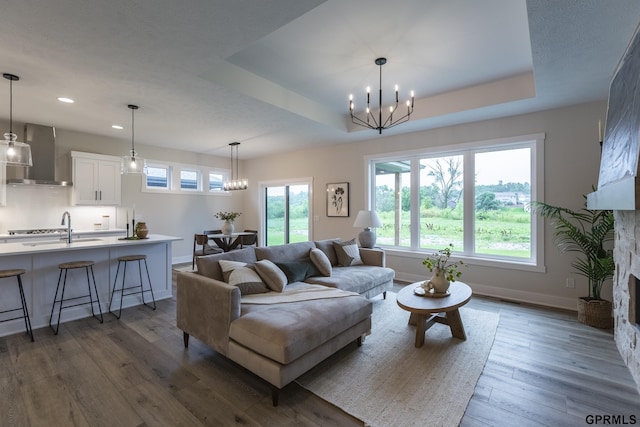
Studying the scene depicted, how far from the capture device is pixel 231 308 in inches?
91.4

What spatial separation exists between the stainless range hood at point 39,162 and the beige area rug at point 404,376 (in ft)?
18.3

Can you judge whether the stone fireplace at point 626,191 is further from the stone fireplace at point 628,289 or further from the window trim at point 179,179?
the window trim at point 179,179

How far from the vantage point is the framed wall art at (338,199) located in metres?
6.12

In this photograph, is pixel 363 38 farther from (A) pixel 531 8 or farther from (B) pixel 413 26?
(A) pixel 531 8

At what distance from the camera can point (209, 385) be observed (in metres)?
2.22

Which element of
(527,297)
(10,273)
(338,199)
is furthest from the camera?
(338,199)

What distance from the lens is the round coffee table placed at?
8.85 feet

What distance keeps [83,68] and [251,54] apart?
169cm

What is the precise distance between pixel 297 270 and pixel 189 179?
5.20 metres

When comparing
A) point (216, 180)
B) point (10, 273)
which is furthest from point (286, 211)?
point (10, 273)

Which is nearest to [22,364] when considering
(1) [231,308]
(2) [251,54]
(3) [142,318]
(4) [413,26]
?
(3) [142,318]

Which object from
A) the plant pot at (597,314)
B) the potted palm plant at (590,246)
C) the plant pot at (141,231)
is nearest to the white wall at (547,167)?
the potted palm plant at (590,246)

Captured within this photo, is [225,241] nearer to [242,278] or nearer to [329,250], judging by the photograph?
[329,250]
